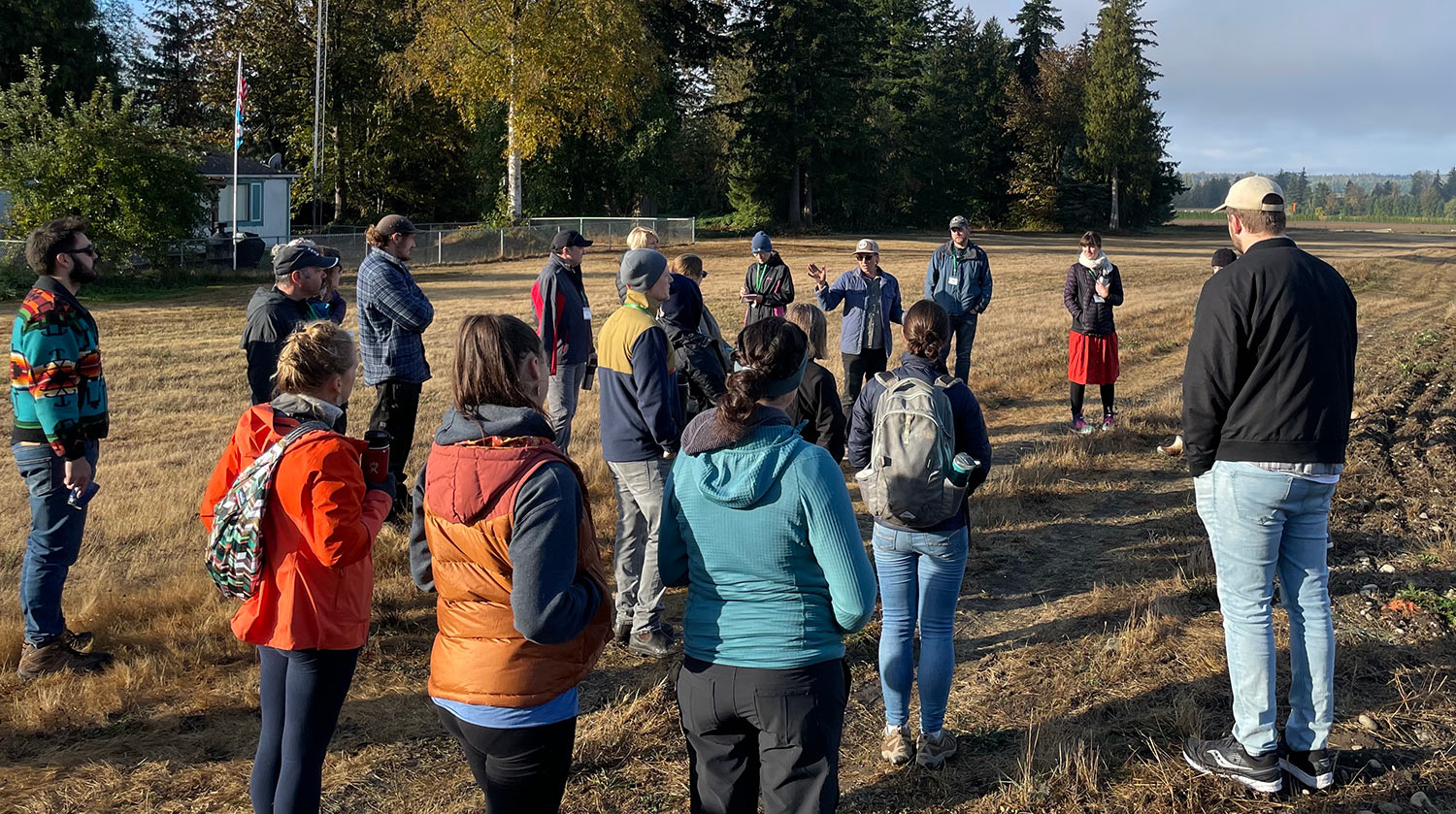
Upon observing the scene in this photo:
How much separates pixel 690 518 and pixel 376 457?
1.09 metres

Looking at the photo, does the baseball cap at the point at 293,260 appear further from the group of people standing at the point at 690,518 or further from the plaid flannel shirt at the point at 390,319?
the plaid flannel shirt at the point at 390,319

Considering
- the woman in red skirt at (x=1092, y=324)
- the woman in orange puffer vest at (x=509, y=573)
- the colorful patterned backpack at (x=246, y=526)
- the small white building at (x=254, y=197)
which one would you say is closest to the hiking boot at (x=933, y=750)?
the woman in orange puffer vest at (x=509, y=573)

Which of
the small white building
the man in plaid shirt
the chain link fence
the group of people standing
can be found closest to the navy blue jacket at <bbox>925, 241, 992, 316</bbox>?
the group of people standing

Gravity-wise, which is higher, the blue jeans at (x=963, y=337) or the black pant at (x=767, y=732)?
the blue jeans at (x=963, y=337)

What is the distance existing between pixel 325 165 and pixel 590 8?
41.4 ft

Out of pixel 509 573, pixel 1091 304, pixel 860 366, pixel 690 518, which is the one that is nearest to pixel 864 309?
pixel 860 366

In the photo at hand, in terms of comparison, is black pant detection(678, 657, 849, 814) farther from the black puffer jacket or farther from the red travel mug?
the black puffer jacket

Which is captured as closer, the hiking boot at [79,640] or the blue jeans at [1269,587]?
the blue jeans at [1269,587]

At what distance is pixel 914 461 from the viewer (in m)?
4.09

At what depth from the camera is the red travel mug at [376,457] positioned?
3469 mm

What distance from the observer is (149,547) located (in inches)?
289

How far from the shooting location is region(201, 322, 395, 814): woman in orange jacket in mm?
3303

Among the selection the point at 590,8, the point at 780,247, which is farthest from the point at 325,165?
the point at 780,247

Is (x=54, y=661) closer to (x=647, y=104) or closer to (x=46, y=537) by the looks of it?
(x=46, y=537)
